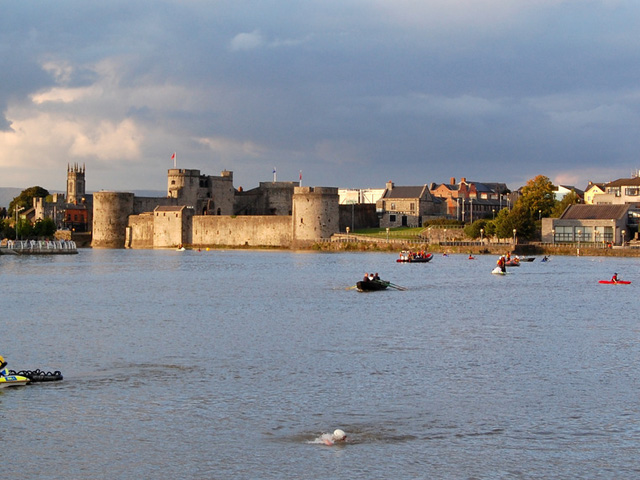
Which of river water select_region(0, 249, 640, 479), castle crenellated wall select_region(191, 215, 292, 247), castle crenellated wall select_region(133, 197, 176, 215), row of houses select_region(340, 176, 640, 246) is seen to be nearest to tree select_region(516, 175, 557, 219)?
row of houses select_region(340, 176, 640, 246)

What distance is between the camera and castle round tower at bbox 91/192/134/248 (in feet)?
315

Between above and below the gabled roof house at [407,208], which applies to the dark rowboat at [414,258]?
below

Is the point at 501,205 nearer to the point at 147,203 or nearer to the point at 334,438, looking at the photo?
the point at 147,203

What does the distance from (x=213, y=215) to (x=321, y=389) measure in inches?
3093

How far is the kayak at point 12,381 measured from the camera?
720 inches

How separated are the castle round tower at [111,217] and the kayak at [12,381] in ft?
259

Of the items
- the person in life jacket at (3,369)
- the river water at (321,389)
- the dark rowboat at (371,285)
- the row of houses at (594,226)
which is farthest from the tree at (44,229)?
the person in life jacket at (3,369)

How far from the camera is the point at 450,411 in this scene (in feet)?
54.2

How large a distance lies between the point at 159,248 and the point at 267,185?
13.5 meters

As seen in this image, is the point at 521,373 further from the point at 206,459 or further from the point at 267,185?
the point at 267,185

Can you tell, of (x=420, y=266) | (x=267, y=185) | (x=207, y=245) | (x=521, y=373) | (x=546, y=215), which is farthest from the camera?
(x=267, y=185)

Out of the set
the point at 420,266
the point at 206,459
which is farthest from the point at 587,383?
the point at 420,266

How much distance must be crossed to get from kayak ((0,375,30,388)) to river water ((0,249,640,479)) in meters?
0.29

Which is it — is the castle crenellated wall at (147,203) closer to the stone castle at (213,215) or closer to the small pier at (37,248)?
the stone castle at (213,215)
